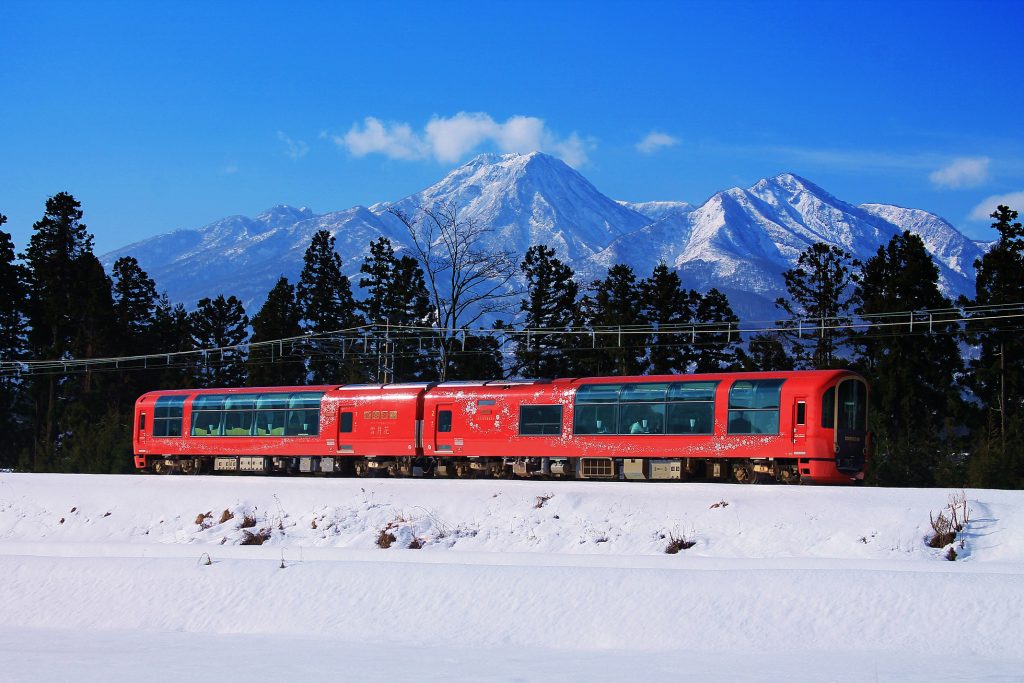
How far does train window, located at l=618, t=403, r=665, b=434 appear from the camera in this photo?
30891mm

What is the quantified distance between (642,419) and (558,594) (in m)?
15.2

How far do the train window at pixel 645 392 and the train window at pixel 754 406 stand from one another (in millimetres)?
2032

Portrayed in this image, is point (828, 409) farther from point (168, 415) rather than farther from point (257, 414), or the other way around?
point (168, 415)

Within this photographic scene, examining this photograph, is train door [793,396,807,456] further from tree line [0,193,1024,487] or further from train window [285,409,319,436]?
train window [285,409,319,436]

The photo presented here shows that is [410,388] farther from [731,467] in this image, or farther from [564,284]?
[564,284]

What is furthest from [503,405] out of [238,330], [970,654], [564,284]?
[238,330]

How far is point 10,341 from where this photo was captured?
245 feet

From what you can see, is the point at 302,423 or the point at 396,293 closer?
the point at 302,423

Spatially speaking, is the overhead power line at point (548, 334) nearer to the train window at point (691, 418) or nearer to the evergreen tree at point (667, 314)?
the evergreen tree at point (667, 314)

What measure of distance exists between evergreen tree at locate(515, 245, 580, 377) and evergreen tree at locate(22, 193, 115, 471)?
88.8 feet

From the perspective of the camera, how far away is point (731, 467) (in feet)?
100

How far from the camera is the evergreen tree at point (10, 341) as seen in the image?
7281cm

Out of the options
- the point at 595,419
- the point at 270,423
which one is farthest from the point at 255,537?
the point at 270,423

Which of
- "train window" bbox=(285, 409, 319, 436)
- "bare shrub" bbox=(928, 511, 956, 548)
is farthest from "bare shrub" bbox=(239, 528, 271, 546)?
"bare shrub" bbox=(928, 511, 956, 548)
